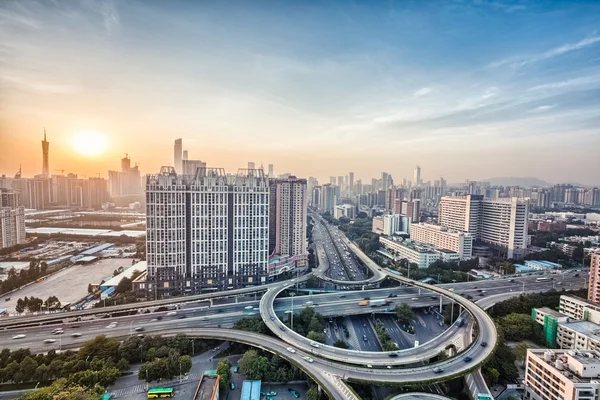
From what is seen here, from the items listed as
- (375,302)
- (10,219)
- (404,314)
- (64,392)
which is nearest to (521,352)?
(404,314)

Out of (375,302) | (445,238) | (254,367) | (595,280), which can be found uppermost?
(595,280)

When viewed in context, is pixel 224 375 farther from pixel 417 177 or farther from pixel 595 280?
pixel 417 177

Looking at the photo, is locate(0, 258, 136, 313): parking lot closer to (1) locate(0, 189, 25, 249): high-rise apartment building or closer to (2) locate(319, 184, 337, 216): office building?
(1) locate(0, 189, 25, 249): high-rise apartment building

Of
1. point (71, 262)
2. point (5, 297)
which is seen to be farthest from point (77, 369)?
point (71, 262)

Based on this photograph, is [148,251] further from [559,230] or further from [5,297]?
[559,230]

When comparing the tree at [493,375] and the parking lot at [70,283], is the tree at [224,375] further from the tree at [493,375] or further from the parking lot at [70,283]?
the parking lot at [70,283]

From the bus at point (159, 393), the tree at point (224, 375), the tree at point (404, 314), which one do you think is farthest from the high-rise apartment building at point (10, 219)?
the tree at point (404, 314)

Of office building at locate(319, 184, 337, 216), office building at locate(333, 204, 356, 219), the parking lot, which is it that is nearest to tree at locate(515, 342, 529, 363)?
the parking lot
